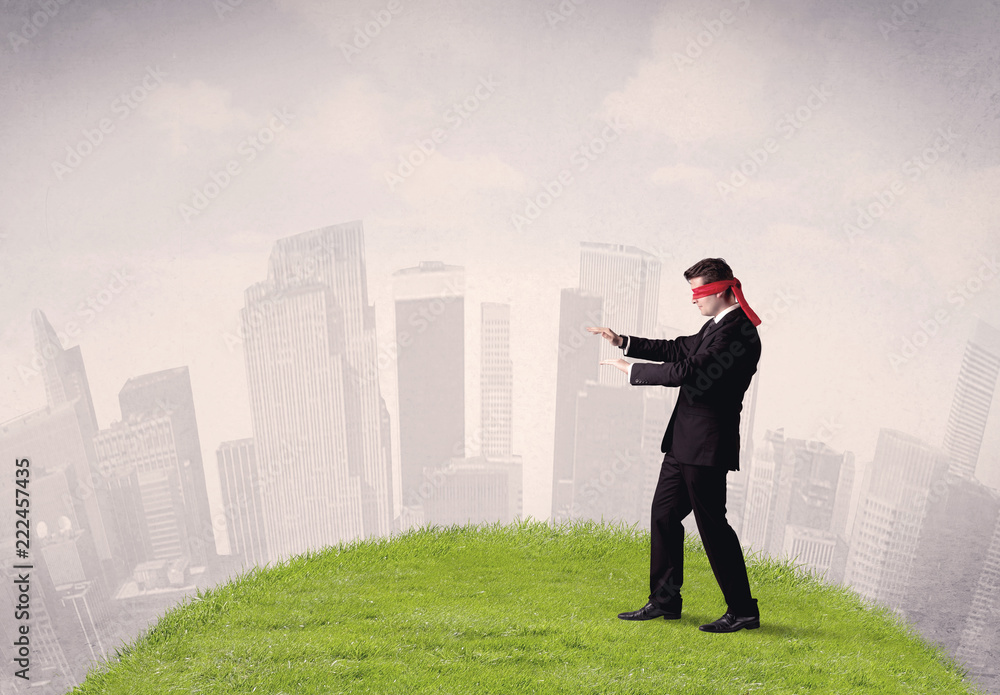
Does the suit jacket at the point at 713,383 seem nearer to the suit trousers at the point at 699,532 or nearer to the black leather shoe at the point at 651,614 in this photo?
the suit trousers at the point at 699,532

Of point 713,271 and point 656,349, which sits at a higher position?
point 713,271

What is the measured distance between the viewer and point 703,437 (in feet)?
12.5

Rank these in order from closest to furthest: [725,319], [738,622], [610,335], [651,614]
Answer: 1. [725,319]
2. [610,335]
3. [738,622]
4. [651,614]

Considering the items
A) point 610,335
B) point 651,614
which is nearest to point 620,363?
point 610,335

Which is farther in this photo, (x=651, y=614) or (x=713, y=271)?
(x=651, y=614)

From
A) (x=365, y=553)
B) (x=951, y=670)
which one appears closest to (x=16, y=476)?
(x=365, y=553)

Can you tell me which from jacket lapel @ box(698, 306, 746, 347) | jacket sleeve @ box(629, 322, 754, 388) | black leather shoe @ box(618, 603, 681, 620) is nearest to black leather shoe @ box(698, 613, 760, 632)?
black leather shoe @ box(618, 603, 681, 620)

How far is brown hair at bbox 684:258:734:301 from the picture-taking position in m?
3.84

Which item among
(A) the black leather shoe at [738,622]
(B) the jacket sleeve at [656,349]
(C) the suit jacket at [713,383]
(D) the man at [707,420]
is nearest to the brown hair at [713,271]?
(D) the man at [707,420]

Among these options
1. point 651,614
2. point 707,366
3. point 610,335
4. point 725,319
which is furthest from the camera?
point 651,614

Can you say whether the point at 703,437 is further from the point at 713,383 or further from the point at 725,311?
the point at 725,311

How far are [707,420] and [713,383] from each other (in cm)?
22

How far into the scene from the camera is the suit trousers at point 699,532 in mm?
3869

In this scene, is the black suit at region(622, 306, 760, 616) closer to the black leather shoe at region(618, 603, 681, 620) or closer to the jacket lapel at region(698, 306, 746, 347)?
the jacket lapel at region(698, 306, 746, 347)
